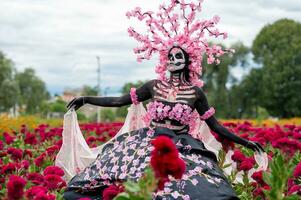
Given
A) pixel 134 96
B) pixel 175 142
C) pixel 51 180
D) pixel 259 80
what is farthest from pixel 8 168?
pixel 259 80

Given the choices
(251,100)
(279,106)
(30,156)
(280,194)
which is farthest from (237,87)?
(280,194)

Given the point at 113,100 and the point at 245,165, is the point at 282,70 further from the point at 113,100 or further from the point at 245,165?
the point at 245,165

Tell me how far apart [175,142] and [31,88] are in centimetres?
8627

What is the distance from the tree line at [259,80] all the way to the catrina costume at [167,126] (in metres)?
35.6

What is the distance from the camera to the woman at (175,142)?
5.21m

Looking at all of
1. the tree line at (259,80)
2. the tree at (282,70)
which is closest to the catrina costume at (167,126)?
the tree line at (259,80)

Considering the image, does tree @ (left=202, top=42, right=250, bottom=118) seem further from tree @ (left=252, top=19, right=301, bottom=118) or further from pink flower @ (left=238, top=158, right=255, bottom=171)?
pink flower @ (left=238, top=158, right=255, bottom=171)

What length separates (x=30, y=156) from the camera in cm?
815

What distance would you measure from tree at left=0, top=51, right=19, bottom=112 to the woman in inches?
1970

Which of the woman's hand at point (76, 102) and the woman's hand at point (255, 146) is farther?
the woman's hand at point (76, 102)

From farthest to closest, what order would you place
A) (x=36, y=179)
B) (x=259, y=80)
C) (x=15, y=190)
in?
(x=259, y=80) < (x=36, y=179) < (x=15, y=190)

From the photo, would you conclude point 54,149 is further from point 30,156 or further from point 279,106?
point 279,106

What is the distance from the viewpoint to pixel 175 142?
577 centimetres

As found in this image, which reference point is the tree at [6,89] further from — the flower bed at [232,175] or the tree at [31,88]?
the flower bed at [232,175]
